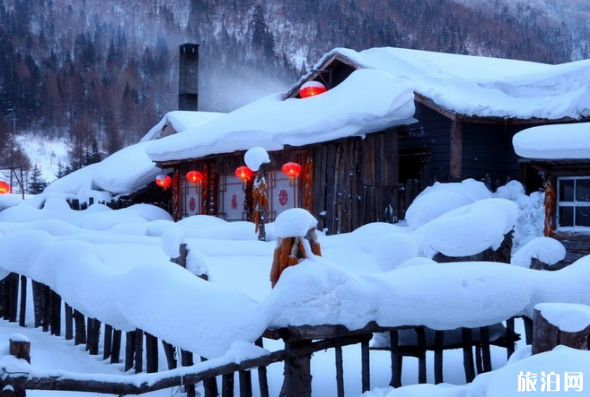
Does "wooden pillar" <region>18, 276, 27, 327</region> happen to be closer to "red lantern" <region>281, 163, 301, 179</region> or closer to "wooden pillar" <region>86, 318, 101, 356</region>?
"wooden pillar" <region>86, 318, 101, 356</region>

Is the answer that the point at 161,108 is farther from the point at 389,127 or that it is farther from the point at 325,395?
the point at 325,395

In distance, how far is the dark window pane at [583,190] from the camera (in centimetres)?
1211

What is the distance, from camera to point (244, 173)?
1769cm

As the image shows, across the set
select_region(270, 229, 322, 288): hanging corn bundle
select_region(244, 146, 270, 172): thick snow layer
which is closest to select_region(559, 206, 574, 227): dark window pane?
select_region(244, 146, 270, 172): thick snow layer

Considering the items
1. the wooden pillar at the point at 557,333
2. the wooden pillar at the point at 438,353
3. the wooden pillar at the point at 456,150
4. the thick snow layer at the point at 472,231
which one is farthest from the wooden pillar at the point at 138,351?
the wooden pillar at the point at 456,150

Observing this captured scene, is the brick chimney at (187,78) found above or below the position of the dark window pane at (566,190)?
above

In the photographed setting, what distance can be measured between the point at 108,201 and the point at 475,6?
75853 mm

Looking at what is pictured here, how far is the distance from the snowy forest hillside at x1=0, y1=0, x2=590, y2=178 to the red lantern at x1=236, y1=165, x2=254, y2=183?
1203 inches

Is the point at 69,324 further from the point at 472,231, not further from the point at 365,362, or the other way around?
the point at 472,231

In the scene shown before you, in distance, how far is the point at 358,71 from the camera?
17141 millimetres

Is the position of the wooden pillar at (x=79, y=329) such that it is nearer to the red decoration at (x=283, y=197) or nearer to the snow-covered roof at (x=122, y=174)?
the red decoration at (x=283, y=197)

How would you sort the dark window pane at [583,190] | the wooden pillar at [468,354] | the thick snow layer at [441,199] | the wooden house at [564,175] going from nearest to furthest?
the wooden pillar at [468,354], the wooden house at [564,175], the dark window pane at [583,190], the thick snow layer at [441,199]

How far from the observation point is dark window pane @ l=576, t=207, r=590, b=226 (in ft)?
40.0

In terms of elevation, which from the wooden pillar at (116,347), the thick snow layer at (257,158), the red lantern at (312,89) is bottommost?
the wooden pillar at (116,347)
